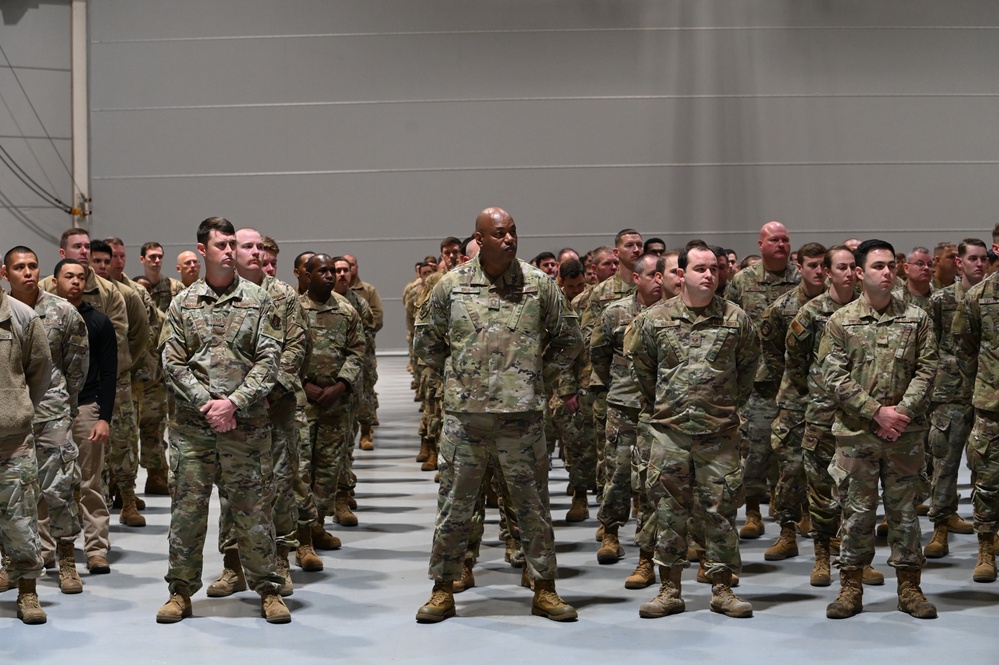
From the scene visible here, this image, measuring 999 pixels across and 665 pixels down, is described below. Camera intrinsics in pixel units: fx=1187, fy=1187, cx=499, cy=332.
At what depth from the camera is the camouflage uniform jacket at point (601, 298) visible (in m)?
7.84

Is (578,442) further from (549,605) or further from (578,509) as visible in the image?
(549,605)

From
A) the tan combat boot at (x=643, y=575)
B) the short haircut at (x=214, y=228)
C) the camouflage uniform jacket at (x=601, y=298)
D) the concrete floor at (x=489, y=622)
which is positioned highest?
the short haircut at (x=214, y=228)

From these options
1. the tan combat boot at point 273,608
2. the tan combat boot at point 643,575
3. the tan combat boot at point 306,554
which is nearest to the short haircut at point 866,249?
the tan combat boot at point 643,575

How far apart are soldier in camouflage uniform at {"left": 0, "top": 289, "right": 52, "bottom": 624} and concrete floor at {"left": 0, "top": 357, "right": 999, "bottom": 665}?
0.97 ft

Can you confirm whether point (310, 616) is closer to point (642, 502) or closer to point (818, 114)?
point (642, 502)

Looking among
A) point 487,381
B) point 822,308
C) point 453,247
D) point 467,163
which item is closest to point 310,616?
point 487,381

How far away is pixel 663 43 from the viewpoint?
1839cm

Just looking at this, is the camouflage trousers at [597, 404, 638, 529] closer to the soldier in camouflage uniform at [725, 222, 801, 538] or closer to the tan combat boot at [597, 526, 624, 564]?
the tan combat boot at [597, 526, 624, 564]

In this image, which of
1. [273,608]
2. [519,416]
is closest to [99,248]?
[273,608]

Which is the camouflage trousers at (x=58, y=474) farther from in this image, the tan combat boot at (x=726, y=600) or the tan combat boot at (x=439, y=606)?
the tan combat boot at (x=726, y=600)

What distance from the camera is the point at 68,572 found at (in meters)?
6.38

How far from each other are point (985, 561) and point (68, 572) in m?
4.93

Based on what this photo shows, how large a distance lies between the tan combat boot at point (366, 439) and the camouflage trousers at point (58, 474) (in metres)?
5.55

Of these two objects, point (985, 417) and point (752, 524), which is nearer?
point (985, 417)
